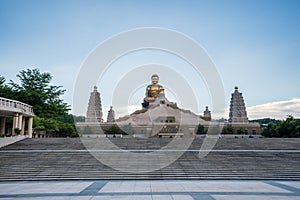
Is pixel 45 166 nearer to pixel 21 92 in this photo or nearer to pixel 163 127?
pixel 21 92

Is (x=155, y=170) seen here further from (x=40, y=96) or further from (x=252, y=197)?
(x=40, y=96)

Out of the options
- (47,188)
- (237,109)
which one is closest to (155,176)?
(47,188)

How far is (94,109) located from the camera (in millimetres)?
44125

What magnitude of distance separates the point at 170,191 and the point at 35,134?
2653cm

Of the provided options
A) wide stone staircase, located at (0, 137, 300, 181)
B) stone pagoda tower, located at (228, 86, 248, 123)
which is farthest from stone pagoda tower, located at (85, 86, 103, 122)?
wide stone staircase, located at (0, 137, 300, 181)

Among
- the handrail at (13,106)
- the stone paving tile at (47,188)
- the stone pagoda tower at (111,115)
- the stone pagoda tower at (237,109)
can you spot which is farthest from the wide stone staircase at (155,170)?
the stone pagoda tower at (237,109)

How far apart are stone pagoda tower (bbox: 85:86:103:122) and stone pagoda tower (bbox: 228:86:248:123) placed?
22552 mm

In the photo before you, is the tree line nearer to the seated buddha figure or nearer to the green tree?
the green tree

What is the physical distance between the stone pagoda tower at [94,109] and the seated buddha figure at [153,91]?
25.1ft

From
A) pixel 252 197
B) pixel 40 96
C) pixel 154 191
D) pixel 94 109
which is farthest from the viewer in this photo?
pixel 94 109

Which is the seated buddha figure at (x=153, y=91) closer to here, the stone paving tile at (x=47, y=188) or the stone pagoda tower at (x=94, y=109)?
the stone pagoda tower at (x=94, y=109)

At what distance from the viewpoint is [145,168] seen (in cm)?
1226

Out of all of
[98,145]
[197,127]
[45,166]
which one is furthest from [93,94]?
[45,166]

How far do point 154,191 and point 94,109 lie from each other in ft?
121
